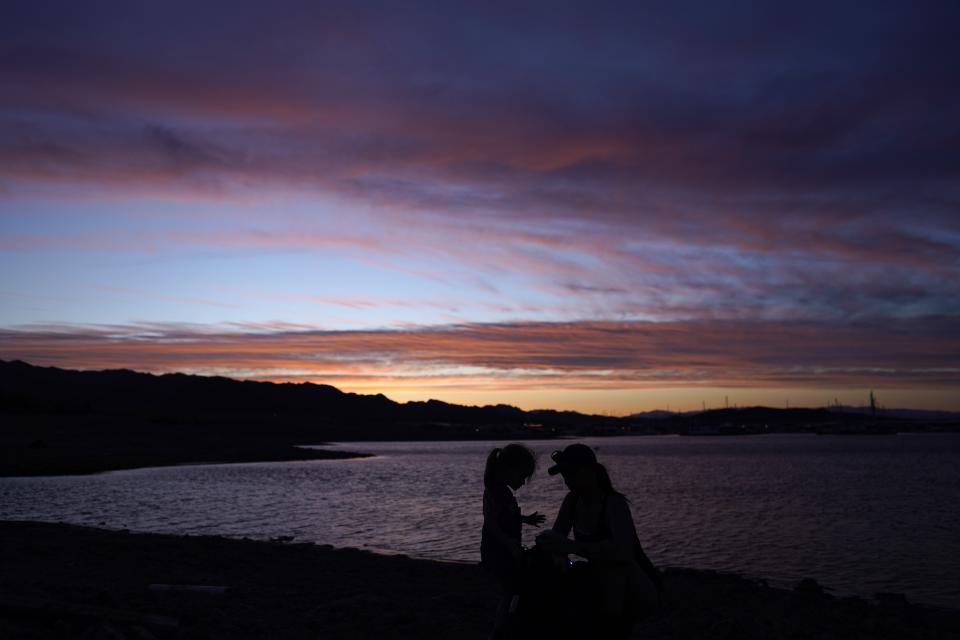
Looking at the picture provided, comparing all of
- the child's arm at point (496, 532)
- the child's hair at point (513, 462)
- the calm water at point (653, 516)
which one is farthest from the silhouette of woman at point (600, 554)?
the calm water at point (653, 516)

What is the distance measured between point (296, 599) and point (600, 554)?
30.8ft

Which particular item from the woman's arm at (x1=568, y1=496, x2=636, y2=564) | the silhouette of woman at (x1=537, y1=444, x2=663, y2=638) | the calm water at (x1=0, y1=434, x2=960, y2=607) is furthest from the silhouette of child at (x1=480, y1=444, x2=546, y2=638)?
the calm water at (x1=0, y1=434, x2=960, y2=607)

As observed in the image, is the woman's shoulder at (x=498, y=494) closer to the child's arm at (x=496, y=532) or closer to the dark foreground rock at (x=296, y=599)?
the child's arm at (x=496, y=532)

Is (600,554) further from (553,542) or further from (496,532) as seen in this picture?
(496,532)

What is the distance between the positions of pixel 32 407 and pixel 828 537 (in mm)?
94481

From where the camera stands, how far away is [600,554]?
4992mm

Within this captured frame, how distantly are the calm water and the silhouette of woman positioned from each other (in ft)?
48.8

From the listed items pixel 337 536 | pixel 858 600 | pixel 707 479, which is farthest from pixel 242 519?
pixel 707 479

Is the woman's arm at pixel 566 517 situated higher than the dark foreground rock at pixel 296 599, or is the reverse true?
the woman's arm at pixel 566 517

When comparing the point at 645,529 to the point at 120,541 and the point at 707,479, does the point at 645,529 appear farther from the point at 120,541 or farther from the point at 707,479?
the point at 707,479

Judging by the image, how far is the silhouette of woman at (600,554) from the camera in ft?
16.6

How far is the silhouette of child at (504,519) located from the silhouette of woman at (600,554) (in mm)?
540

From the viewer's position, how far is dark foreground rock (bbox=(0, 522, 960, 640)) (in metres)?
→ 9.70

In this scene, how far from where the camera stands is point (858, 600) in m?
15.8
